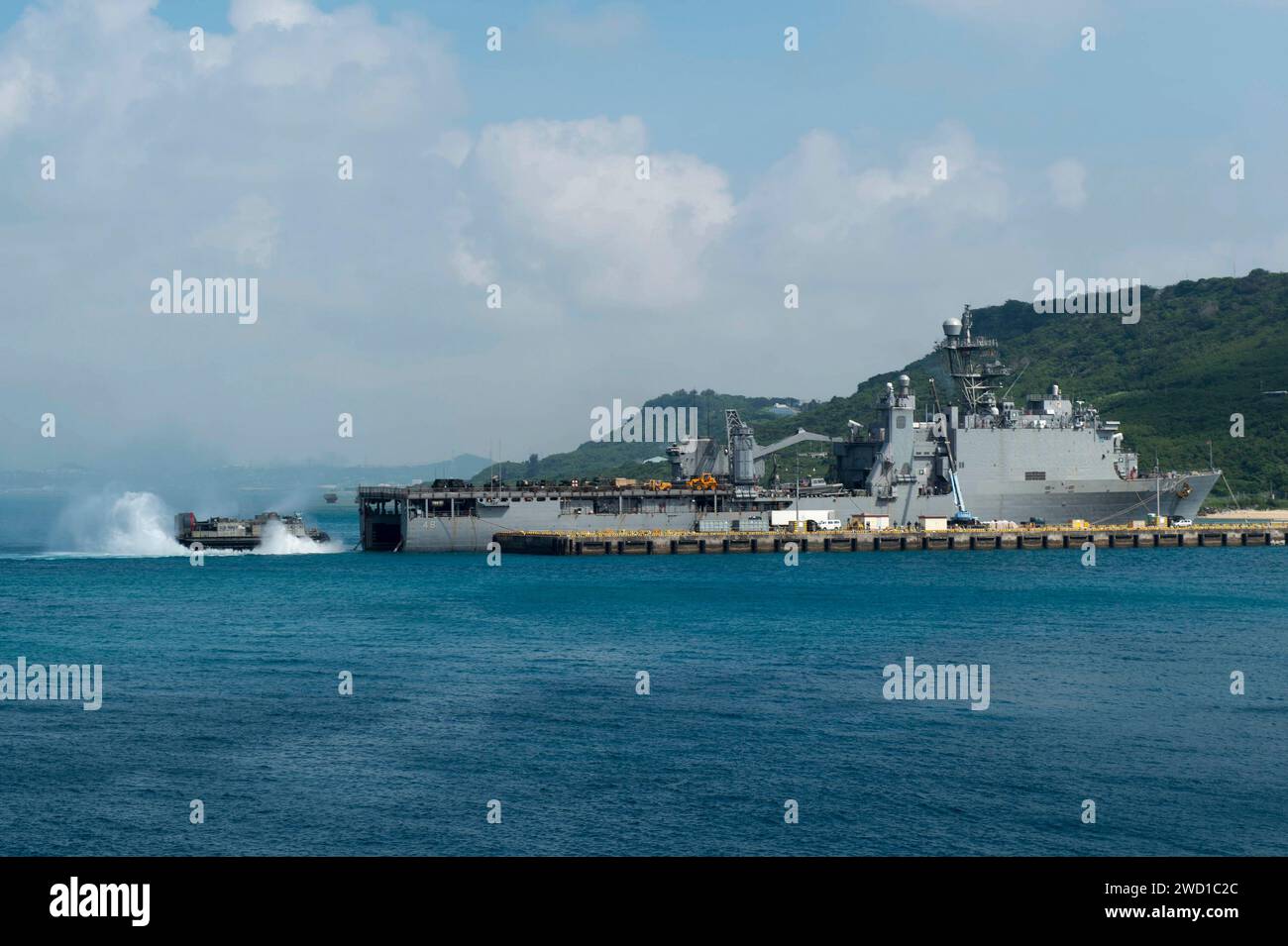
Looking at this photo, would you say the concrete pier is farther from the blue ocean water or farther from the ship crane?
the blue ocean water

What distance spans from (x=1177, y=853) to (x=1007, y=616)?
3258 centimetres

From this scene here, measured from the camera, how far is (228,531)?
93.4 m

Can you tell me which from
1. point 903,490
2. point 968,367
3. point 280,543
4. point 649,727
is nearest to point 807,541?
point 903,490

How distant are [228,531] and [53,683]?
54.1 m

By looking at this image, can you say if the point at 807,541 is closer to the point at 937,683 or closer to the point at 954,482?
the point at 954,482

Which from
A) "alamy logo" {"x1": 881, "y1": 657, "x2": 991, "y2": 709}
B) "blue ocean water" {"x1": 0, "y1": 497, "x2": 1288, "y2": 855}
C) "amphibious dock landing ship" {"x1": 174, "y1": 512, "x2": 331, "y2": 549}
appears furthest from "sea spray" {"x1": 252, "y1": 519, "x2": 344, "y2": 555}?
"alamy logo" {"x1": 881, "y1": 657, "x2": 991, "y2": 709}

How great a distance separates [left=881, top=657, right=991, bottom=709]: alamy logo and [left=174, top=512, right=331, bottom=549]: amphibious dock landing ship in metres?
62.8

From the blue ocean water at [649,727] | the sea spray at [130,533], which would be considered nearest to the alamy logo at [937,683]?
the blue ocean water at [649,727]

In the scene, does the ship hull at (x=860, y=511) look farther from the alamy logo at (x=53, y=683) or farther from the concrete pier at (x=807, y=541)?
the alamy logo at (x=53, y=683)

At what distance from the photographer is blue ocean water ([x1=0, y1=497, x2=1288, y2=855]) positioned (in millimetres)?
25016

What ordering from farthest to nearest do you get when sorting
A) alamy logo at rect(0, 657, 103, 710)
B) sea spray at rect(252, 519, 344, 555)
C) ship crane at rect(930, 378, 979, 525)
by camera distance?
ship crane at rect(930, 378, 979, 525), sea spray at rect(252, 519, 344, 555), alamy logo at rect(0, 657, 103, 710)

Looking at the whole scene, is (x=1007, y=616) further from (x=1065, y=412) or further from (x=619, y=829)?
(x=1065, y=412)
